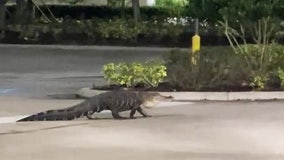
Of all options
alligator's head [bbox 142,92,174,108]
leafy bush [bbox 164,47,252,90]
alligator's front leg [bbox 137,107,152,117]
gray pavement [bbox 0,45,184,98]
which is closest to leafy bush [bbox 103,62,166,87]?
leafy bush [bbox 164,47,252,90]

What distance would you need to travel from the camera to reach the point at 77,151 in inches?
373

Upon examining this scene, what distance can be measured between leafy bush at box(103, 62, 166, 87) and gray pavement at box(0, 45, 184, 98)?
151 centimetres

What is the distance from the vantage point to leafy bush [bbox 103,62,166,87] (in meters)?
15.5

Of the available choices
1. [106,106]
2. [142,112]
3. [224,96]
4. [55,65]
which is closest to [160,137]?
[106,106]

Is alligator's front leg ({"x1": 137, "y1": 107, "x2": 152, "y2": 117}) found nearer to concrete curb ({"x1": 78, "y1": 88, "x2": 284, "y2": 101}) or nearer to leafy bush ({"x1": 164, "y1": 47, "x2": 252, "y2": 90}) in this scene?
concrete curb ({"x1": 78, "y1": 88, "x2": 284, "y2": 101})

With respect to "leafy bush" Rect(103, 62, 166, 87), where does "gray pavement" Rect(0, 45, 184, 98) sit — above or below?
below

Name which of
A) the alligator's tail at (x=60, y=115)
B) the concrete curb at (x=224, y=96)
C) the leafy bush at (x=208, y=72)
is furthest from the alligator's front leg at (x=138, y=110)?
the leafy bush at (x=208, y=72)

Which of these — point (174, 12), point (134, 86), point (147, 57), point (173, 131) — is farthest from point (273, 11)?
point (174, 12)

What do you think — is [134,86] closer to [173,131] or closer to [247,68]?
[247,68]

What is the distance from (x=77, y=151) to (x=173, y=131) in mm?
1953

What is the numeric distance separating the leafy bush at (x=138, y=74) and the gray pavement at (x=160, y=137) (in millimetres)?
2361

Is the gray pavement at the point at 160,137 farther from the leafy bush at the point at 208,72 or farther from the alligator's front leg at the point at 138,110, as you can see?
the leafy bush at the point at 208,72

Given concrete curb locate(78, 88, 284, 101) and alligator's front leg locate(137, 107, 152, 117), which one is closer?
alligator's front leg locate(137, 107, 152, 117)

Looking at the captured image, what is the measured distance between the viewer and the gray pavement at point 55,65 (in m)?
17.7
